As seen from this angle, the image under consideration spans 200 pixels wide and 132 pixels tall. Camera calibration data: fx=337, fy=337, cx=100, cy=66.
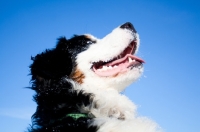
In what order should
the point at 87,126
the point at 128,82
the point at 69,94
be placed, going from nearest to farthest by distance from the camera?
the point at 87,126 → the point at 69,94 → the point at 128,82

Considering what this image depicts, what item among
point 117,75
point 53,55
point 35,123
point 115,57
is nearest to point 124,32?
point 115,57

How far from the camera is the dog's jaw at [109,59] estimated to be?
4.84 m

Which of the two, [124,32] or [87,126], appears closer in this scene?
[87,126]

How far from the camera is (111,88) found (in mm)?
4867

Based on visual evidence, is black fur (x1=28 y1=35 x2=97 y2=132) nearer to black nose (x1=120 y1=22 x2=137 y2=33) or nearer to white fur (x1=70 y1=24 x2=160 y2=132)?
white fur (x1=70 y1=24 x2=160 y2=132)

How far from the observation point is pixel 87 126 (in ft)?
12.9

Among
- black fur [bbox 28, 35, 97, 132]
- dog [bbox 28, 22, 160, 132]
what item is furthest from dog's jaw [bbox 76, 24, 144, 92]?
black fur [bbox 28, 35, 97, 132]

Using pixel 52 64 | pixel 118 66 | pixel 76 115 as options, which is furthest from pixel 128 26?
pixel 76 115

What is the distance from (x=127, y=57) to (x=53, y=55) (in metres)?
1.16

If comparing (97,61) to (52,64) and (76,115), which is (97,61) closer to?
(52,64)

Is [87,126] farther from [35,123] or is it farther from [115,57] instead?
[115,57]

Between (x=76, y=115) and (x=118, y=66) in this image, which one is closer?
(x=76, y=115)

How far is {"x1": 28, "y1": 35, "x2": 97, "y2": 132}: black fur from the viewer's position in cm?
395

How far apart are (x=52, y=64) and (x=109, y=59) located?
34.4 inches
